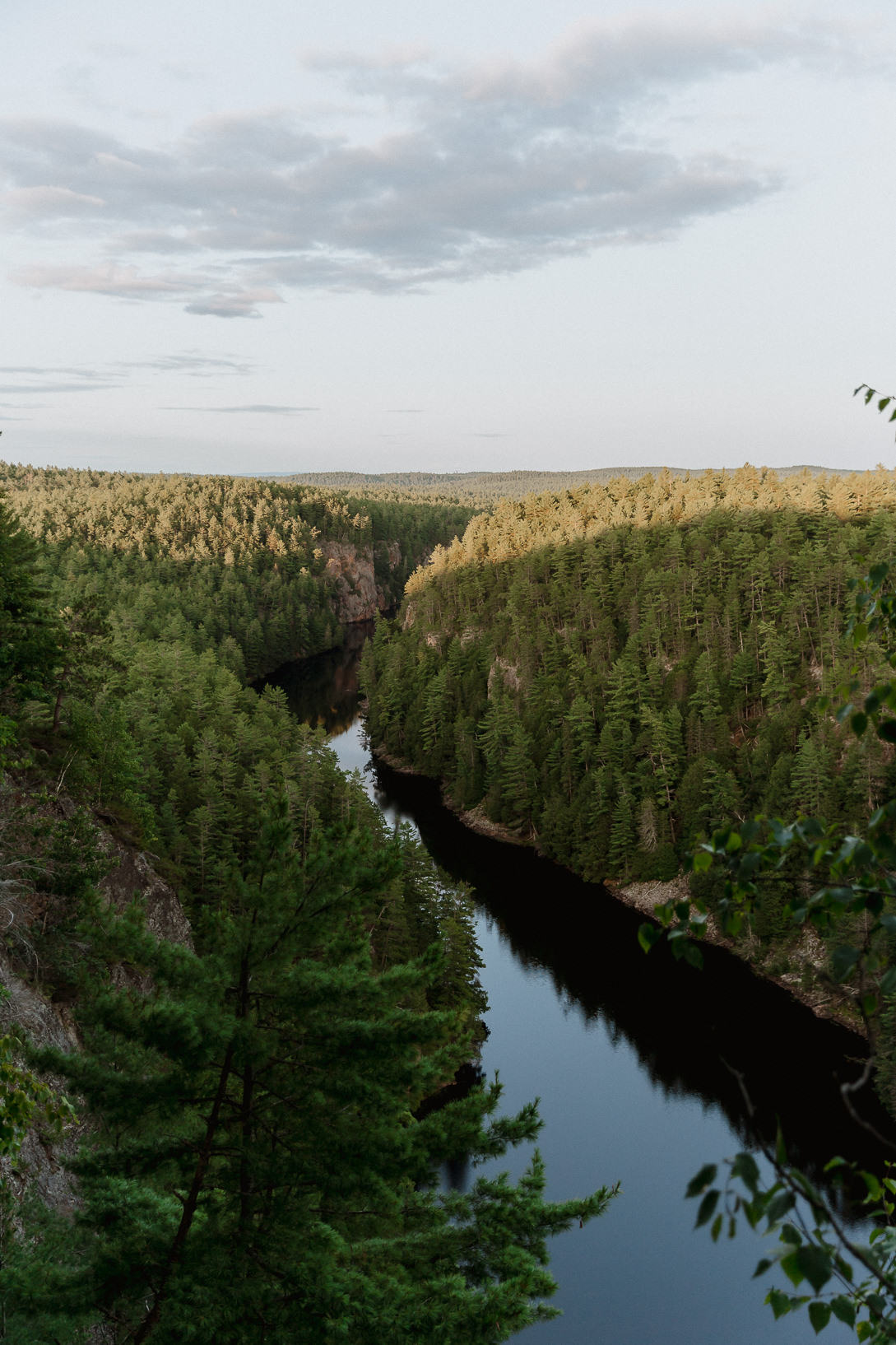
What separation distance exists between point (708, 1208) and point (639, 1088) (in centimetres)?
4081

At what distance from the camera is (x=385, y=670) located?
315 feet

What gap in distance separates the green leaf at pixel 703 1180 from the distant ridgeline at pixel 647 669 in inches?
1673

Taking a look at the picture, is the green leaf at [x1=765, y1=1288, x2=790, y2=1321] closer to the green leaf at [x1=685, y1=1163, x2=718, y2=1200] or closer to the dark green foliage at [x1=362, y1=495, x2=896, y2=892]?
the green leaf at [x1=685, y1=1163, x2=718, y2=1200]

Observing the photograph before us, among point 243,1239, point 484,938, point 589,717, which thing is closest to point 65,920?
point 243,1239

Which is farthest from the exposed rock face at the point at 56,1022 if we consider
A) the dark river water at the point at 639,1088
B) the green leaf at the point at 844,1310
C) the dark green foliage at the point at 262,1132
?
the dark river water at the point at 639,1088

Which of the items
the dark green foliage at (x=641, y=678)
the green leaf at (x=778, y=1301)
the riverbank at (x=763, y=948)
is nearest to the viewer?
the green leaf at (x=778, y=1301)

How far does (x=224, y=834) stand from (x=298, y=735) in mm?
13533

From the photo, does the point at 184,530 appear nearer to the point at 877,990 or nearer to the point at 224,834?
the point at 224,834

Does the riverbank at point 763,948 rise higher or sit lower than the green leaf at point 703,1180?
lower

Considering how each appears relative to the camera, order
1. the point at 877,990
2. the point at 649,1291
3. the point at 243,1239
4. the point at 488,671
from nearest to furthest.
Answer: the point at 877,990
the point at 243,1239
the point at 649,1291
the point at 488,671

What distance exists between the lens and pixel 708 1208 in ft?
8.37

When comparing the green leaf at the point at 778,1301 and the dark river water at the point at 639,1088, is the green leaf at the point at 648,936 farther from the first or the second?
the dark river water at the point at 639,1088

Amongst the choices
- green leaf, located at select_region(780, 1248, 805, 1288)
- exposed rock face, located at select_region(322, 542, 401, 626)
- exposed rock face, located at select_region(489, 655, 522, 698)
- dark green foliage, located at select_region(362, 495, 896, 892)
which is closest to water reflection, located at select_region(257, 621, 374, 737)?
dark green foliage, located at select_region(362, 495, 896, 892)

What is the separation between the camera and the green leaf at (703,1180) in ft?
8.57
